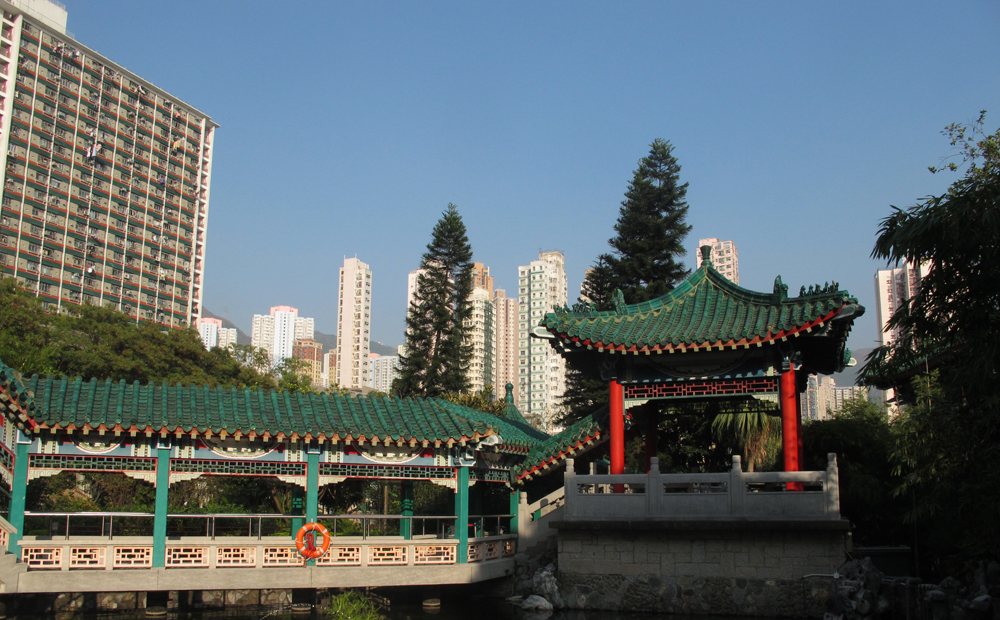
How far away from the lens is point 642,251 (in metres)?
31.2

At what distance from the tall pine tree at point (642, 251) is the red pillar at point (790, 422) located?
16.8 metres

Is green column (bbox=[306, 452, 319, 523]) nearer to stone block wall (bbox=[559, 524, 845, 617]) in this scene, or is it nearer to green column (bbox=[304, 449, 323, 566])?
green column (bbox=[304, 449, 323, 566])

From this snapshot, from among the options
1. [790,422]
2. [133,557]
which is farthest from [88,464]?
[790,422]

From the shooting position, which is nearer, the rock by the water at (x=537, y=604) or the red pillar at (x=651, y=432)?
the rock by the water at (x=537, y=604)

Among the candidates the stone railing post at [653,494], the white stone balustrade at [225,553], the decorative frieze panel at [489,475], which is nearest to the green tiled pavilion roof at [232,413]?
the decorative frieze panel at [489,475]

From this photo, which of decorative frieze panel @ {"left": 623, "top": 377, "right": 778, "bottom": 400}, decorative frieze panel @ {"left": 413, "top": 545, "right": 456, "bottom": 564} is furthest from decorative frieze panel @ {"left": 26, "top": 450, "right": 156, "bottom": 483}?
decorative frieze panel @ {"left": 623, "top": 377, "right": 778, "bottom": 400}

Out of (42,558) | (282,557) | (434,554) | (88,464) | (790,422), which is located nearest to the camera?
(42,558)

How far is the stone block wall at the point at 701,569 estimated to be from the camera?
1209 cm

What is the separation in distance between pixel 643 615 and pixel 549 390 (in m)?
85.0

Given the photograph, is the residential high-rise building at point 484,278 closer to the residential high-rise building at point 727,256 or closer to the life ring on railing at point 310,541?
the residential high-rise building at point 727,256

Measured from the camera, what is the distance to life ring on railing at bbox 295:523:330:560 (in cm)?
1257

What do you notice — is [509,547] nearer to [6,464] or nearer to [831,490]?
[831,490]

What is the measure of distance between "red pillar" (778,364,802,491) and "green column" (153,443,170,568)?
9.81 m

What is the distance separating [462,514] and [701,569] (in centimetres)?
409
